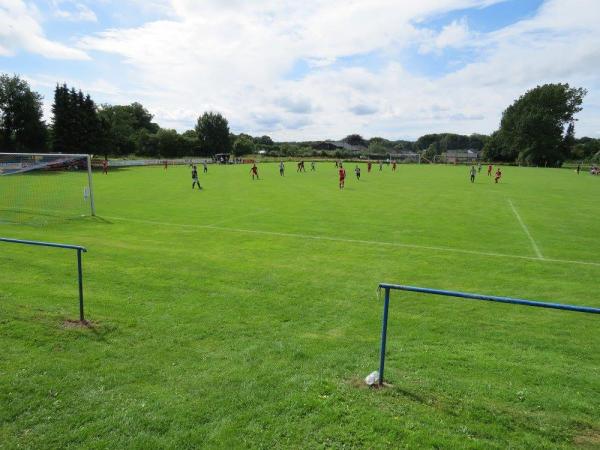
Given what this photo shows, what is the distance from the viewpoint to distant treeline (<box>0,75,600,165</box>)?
64.4 m

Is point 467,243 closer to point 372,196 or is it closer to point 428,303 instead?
point 428,303

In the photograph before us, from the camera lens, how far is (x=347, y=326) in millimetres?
7594

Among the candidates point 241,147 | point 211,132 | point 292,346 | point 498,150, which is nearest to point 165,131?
point 211,132

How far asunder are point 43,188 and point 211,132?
288ft

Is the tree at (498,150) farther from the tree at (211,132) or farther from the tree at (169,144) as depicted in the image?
the tree at (169,144)

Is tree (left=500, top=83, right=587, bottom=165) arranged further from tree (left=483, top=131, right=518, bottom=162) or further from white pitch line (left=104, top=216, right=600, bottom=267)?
white pitch line (left=104, top=216, right=600, bottom=267)

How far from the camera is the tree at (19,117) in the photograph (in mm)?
63438

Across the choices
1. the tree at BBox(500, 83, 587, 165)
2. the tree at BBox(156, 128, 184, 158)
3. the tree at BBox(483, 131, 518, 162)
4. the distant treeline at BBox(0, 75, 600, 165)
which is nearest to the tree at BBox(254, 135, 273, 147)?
the distant treeline at BBox(0, 75, 600, 165)

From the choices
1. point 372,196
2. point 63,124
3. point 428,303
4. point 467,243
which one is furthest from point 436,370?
point 63,124

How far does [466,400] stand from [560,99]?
116713 mm

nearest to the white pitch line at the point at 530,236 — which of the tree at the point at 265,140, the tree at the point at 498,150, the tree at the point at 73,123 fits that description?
the tree at the point at 73,123

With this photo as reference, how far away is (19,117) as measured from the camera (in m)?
64.6

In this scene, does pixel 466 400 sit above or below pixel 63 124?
below

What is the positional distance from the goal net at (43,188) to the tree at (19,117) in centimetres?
4728
